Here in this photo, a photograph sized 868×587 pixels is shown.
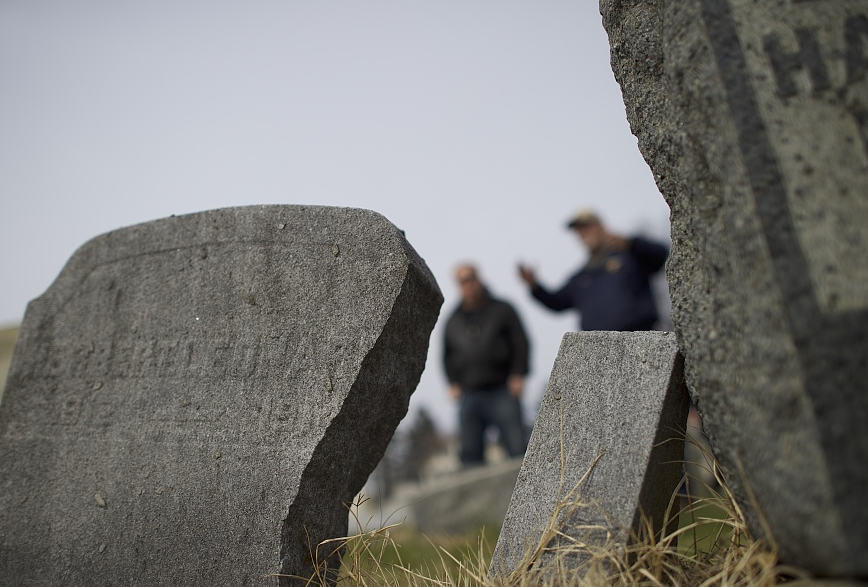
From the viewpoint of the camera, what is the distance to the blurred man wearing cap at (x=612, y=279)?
3947 mm

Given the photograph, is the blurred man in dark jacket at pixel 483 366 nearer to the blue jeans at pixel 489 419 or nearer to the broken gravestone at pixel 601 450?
the blue jeans at pixel 489 419

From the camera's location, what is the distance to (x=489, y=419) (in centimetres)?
509

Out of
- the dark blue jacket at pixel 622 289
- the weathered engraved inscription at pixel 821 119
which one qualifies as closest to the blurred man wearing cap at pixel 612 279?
the dark blue jacket at pixel 622 289

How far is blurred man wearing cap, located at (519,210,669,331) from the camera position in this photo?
3947 millimetres

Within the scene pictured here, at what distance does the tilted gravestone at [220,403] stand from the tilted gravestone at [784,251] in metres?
0.89

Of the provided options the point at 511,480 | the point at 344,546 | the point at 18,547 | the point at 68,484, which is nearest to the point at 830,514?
the point at 344,546

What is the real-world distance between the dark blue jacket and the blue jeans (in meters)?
1.04

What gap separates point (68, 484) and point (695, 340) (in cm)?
192

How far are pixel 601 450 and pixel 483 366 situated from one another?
320cm

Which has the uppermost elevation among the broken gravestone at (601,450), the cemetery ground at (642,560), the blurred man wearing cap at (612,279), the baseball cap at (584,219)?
the baseball cap at (584,219)

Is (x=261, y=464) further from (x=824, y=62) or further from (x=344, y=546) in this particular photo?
(x=824, y=62)

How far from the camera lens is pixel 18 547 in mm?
2301

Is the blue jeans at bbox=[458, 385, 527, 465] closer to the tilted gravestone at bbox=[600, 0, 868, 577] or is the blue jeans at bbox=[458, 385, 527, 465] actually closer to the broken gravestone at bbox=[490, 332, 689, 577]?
the broken gravestone at bbox=[490, 332, 689, 577]

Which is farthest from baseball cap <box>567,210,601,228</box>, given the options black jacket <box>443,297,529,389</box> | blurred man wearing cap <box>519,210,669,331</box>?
black jacket <box>443,297,529,389</box>
